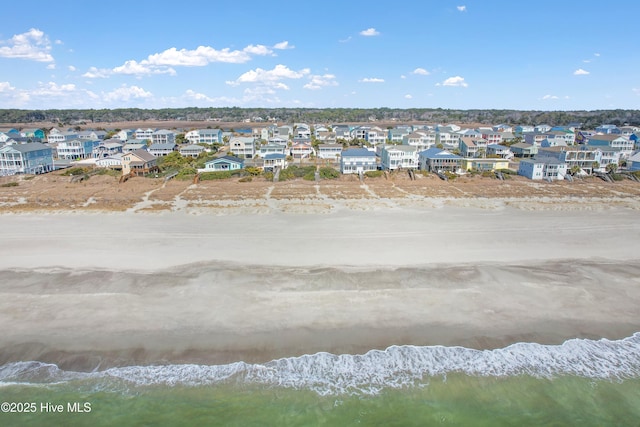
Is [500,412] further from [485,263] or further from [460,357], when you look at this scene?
[485,263]

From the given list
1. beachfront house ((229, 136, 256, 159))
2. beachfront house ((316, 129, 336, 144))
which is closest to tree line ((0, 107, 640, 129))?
beachfront house ((316, 129, 336, 144))

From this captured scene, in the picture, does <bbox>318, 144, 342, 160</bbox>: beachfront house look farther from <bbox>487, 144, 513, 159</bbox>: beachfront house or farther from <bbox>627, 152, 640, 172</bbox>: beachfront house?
<bbox>627, 152, 640, 172</bbox>: beachfront house

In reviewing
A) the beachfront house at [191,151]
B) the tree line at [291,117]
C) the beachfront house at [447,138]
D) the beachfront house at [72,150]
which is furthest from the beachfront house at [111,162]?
the tree line at [291,117]

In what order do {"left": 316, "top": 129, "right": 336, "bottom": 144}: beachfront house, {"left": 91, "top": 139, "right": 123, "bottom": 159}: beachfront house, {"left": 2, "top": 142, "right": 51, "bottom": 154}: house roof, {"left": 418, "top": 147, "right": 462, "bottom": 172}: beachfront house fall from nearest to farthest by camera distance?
1. {"left": 2, "top": 142, "right": 51, "bottom": 154}: house roof
2. {"left": 418, "top": 147, "right": 462, "bottom": 172}: beachfront house
3. {"left": 91, "top": 139, "right": 123, "bottom": 159}: beachfront house
4. {"left": 316, "top": 129, "right": 336, "bottom": 144}: beachfront house

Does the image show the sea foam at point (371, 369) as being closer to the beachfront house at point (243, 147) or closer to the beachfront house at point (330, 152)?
the beachfront house at point (330, 152)

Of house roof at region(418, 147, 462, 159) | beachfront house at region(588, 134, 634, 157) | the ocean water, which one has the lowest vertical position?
the ocean water

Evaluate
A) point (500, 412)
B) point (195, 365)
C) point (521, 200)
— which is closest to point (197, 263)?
point (195, 365)

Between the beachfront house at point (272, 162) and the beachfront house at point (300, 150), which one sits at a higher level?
the beachfront house at point (300, 150)
